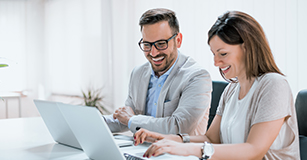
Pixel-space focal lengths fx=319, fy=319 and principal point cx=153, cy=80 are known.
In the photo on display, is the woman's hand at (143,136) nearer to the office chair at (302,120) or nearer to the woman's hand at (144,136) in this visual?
the woman's hand at (144,136)

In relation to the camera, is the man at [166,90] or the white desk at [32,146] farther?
the man at [166,90]

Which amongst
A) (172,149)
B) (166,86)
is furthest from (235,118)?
(166,86)

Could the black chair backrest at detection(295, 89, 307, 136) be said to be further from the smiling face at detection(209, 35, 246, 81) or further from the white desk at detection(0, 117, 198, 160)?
the white desk at detection(0, 117, 198, 160)

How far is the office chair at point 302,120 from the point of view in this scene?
139 centimetres

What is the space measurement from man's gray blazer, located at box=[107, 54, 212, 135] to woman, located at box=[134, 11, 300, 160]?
275 millimetres

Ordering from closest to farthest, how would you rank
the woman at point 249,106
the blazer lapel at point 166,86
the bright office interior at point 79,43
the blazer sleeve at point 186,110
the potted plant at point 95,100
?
the woman at point 249,106, the blazer sleeve at point 186,110, the blazer lapel at point 166,86, the bright office interior at point 79,43, the potted plant at point 95,100

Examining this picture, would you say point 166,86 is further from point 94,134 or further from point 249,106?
point 94,134

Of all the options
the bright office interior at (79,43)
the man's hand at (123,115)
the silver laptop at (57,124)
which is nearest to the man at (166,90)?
the man's hand at (123,115)

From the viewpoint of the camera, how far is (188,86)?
1.87m

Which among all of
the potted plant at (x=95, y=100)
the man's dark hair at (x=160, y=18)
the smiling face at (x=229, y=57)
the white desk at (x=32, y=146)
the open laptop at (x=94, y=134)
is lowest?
the potted plant at (x=95, y=100)

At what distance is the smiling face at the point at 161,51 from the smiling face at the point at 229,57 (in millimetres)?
537

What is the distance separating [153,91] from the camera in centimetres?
205

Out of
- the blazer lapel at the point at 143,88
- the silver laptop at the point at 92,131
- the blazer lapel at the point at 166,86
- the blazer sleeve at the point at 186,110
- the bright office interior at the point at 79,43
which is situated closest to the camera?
the silver laptop at the point at 92,131

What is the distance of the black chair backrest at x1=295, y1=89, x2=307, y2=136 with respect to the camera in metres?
1.40
